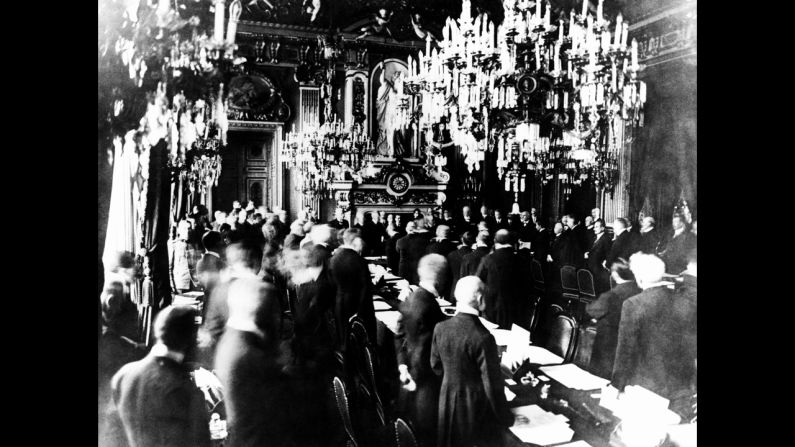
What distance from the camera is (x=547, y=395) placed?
14.7ft

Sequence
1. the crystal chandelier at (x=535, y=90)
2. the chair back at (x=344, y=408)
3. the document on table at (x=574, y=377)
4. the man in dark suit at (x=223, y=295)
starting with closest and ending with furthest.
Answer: the crystal chandelier at (x=535, y=90), the man in dark suit at (x=223, y=295), the chair back at (x=344, y=408), the document on table at (x=574, y=377)

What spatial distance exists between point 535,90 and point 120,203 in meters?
2.95

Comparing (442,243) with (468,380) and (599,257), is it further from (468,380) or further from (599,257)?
(599,257)

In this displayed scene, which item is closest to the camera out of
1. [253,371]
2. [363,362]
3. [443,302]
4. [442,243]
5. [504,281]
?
[253,371]

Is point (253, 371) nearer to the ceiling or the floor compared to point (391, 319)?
nearer to the floor

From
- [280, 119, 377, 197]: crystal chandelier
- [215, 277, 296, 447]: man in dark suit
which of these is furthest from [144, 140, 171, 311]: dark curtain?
[280, 119, 377, 197]: crystal chandelier

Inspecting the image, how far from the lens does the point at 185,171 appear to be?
404cm

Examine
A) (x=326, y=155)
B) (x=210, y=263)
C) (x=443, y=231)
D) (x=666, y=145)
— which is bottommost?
(x=210, y=263)

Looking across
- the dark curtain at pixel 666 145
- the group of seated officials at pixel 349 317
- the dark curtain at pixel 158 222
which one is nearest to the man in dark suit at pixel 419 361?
the group of seated officials at pixel 349 317

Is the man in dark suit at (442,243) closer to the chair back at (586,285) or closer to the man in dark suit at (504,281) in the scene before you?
the man in dark suit at (504,281)

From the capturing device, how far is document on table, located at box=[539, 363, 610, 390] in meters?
4.55

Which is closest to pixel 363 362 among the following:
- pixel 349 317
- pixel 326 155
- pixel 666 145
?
pixel 349 317

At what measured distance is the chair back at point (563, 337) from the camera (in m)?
4.63

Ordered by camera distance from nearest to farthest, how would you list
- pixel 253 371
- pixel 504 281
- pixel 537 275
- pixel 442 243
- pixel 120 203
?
1. pixel 120 203
2. pixel 253 371
3. pixel 442 243
4. pixel 504 281
5. pixel 537 275
